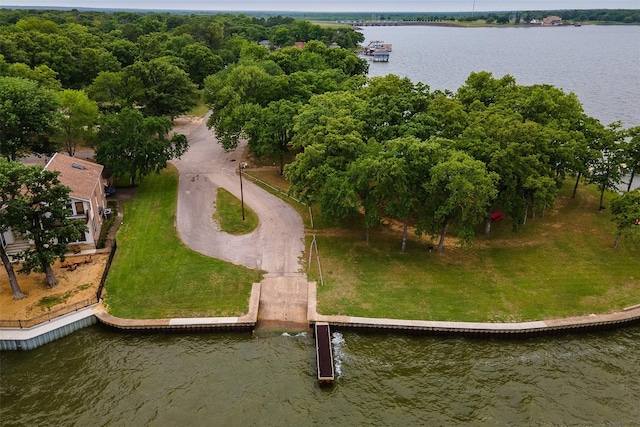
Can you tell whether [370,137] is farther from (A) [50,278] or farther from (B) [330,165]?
(A) [50,278]

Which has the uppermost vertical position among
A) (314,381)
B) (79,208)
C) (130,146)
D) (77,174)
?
(130,146)

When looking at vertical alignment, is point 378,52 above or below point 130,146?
above

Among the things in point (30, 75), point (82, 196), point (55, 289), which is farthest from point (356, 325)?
point (30, 75)

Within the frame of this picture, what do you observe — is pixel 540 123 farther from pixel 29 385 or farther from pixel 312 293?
pixel 29 385

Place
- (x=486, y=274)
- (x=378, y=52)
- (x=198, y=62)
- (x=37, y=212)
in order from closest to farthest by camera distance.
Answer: (x=37, y=212), (x=486, y=274), (x=198, y=62), (x=378, y=52)

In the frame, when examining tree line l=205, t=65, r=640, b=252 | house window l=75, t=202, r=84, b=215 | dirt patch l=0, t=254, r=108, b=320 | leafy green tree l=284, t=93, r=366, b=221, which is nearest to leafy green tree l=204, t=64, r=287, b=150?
tree line l=205, t=65, r=640, b=252

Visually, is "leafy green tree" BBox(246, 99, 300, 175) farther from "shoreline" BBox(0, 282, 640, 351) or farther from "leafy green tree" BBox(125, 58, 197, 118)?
"shoreline" BBox(0, 282, 640, 351)

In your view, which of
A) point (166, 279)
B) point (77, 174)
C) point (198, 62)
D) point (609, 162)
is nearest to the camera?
point (166, 279)
